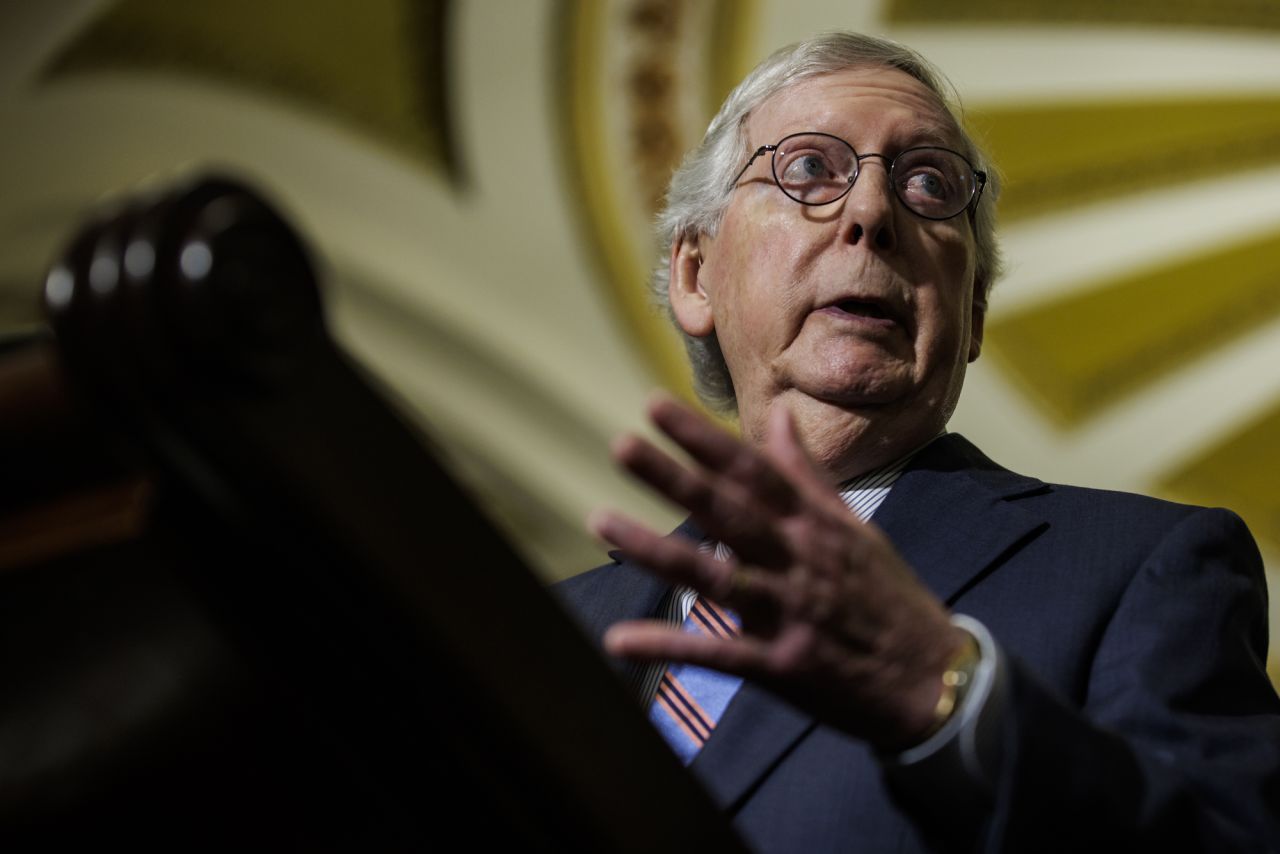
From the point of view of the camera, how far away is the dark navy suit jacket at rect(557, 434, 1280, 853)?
779 millimetres

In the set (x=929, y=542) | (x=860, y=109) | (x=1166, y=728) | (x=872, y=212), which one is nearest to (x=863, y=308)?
(x=872, y=212)

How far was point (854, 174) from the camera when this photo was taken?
1.59m

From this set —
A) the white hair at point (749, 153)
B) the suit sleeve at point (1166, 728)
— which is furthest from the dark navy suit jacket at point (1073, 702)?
the white hair at point (749, 153)

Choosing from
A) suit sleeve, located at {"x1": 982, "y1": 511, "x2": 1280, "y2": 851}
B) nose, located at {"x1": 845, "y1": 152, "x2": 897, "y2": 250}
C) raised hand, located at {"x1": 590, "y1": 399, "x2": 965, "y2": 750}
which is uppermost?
raised hand, located at {"x1": 590, "y1": 399, "x2": 965, "y2": 750}

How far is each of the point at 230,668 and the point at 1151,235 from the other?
193 inches

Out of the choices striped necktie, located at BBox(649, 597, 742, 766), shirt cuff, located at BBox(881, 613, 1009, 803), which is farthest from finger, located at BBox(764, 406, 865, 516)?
striped necktie, located at BBox(649, 597, 742, 766)

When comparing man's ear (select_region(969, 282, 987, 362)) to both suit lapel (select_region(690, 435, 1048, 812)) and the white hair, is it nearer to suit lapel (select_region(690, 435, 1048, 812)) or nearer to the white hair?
the white hair

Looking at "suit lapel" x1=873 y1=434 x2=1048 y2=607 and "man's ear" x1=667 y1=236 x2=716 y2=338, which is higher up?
"man's ear" x1=667 y1=236 x2=716 y2=338

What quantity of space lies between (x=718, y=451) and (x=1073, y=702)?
1.72ft

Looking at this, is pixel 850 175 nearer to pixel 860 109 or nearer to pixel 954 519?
pixel 860 109

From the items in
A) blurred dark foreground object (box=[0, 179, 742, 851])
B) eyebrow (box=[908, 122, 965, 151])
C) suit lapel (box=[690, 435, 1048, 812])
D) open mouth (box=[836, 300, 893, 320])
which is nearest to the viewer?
blurred dark foreground object (box=[0, 179, 742, 851])

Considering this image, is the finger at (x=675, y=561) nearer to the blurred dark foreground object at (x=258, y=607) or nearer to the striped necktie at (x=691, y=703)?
the blurred dark foreground object at (x=258, y=607)

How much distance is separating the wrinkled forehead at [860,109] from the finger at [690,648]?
1.02 meters

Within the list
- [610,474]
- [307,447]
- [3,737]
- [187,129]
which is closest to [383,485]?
[307,447]
